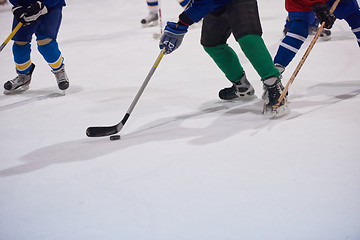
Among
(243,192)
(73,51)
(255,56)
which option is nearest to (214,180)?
(243,192)

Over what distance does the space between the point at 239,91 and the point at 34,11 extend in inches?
50.4

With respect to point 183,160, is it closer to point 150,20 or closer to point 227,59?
point 227,59

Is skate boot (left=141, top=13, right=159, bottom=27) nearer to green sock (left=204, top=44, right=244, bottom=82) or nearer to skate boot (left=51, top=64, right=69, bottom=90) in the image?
skate boot (left=51, top=64, right=69, bottom=90)

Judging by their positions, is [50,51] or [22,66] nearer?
[50,51]

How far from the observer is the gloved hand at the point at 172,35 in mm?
2199

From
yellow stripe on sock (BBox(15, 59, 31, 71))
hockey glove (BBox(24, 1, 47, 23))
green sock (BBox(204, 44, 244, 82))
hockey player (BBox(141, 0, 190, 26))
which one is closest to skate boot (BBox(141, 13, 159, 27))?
hockey player (BBox(141, 0, 190, 26))

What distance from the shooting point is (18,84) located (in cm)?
304

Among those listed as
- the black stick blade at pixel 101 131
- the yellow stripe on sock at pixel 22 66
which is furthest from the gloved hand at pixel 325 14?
the yellow stripe on sock at pixel 22 66

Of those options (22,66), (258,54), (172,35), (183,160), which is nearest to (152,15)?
(22,66)

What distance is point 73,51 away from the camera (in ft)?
13.6

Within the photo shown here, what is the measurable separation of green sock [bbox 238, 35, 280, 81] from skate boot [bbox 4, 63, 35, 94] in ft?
5.18

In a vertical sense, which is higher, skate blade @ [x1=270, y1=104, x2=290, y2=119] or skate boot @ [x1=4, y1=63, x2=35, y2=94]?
skate blade @ [x1=270, y1=104, x2=290, y2=119]

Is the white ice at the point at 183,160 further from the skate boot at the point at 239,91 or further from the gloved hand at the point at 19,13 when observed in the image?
the gloved hand at the point at 19,13

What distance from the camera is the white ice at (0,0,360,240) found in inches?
53.3
